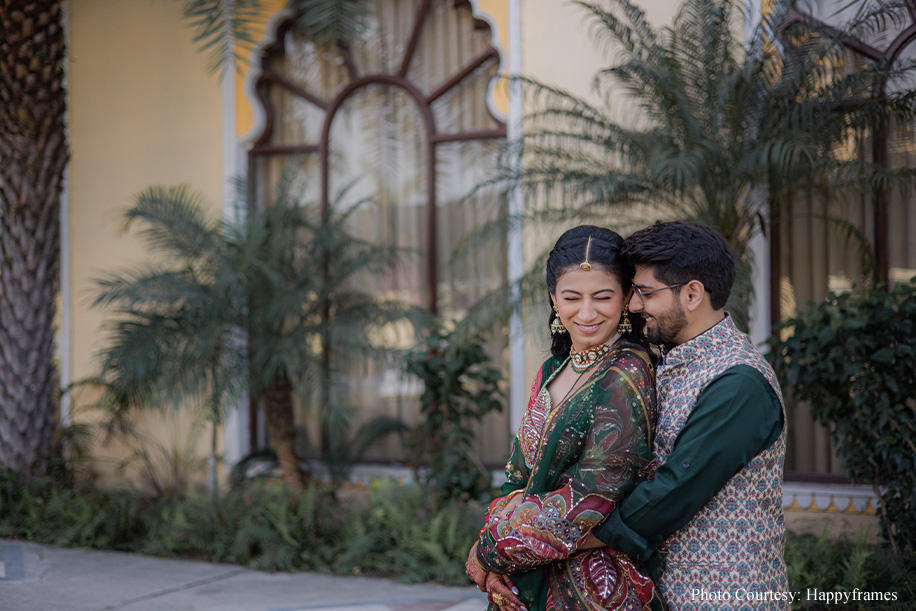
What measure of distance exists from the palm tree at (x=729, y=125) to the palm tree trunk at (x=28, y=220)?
4.02 meters

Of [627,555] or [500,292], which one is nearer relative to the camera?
[627,555]

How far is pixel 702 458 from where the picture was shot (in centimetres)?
183

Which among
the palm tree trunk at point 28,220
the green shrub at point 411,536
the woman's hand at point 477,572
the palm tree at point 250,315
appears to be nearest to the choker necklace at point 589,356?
the woman's hand at point 477,572

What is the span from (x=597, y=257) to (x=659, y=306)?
0.66ft

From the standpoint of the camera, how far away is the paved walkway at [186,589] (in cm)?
464

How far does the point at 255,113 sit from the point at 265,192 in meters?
0.66

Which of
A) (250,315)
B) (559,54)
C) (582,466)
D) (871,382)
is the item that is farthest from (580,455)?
(559,54)

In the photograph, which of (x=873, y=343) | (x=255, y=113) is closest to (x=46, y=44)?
(x=255, y=113)

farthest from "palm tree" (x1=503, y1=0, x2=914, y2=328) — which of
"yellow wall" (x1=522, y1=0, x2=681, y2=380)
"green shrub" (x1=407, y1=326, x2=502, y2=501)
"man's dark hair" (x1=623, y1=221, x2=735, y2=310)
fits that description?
"man's dark hair" (x1=623, y1=221, x2=735, y2=310)

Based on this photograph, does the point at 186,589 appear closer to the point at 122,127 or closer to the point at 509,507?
the point at 509,507

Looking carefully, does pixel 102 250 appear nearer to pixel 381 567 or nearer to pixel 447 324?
pixel 447 324

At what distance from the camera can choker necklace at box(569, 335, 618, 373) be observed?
6.95ft

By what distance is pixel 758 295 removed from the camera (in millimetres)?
5504

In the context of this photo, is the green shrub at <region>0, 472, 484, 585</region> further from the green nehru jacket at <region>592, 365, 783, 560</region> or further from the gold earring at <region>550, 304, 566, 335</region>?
the green nehru jacket at <region>592, 365, 783, 560</region>
